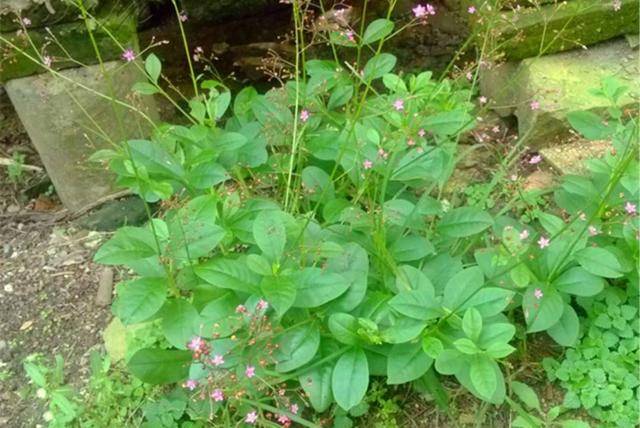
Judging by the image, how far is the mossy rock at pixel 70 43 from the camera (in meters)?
2.27

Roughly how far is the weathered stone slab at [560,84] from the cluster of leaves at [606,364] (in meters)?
0.71

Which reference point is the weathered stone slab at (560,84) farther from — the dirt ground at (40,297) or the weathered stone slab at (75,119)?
the dirt ground at (40,297)

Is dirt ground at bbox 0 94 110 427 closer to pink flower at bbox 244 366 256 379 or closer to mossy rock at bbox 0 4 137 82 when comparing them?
mossy rock at bbox 0 4 137 82

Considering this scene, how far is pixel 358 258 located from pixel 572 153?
96cm

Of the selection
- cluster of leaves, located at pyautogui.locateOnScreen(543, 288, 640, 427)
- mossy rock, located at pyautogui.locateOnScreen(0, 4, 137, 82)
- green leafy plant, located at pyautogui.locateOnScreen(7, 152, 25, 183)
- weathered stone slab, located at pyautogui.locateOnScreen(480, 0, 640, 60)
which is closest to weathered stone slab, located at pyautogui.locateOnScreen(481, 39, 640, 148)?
weathered stone slab, located at pyautogui.locateOnScreen(480, 0, 640, 60)

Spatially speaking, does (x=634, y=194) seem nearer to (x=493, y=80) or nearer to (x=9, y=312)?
(x=493, y=80)

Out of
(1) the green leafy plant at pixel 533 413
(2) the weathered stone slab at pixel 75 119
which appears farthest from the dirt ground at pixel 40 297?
(1) the green leafy plant at pixel 533 413

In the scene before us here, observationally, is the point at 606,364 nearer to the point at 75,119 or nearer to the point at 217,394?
the point at 217,394

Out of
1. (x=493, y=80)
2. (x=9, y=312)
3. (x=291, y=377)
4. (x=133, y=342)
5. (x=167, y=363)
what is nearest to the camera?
(x=291, y=377)

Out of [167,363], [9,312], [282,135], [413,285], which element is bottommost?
[9,312]

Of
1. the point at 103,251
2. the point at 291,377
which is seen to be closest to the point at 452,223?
the point at 291,377

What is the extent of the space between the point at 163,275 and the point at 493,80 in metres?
1.50

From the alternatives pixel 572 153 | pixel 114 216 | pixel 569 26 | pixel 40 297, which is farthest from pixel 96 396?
pixel 569 26

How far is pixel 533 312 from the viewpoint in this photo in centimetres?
175
